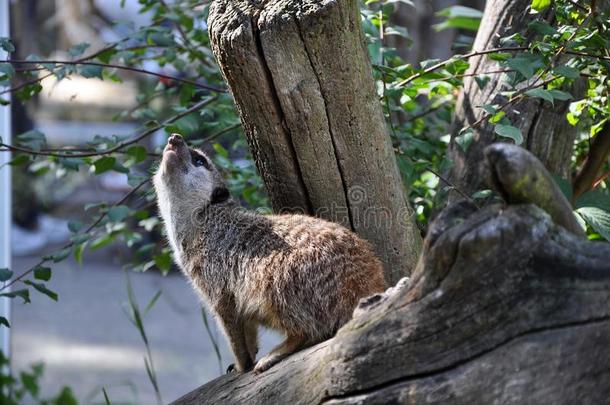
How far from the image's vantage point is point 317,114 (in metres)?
2.43

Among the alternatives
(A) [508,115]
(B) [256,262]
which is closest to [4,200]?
(B) [256,262]

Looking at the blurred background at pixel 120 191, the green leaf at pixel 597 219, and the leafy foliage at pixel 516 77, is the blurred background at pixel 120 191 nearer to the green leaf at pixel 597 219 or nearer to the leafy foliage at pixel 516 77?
the leafy foliage at pixel 516 77

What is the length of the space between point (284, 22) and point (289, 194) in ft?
1.96

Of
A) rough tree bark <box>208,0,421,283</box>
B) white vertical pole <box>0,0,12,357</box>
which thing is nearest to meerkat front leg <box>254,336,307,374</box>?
rough tree bark <box>208,0,421,283</box>

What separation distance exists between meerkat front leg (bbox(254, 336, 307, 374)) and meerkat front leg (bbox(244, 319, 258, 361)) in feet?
0.91

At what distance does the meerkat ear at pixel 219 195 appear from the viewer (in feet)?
9.57

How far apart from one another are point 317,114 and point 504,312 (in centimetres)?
95

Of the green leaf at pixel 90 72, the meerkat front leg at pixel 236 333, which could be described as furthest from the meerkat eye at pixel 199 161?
the meerkat front leg at pixel 236 333

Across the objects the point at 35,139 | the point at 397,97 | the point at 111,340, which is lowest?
the point at 111,340

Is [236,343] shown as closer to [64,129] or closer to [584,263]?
[584,263]

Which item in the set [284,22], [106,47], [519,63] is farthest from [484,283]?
[106,47]

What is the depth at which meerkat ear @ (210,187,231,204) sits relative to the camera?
2918mm

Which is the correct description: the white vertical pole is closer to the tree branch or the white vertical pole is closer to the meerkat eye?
the meerkat eye

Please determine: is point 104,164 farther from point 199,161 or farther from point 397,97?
point 397,97
